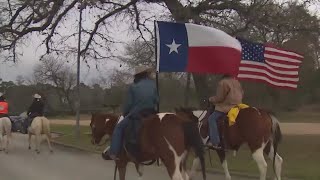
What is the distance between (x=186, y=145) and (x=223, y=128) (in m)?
2.32

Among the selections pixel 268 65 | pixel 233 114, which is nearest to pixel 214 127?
pixel 233 114

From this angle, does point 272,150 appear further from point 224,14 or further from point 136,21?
point 136,21

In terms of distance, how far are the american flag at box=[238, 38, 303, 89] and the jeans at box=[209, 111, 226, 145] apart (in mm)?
2637

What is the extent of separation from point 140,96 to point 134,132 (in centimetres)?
62

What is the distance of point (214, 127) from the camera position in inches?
434

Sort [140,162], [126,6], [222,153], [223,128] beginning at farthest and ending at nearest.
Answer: [126,6]
[222,153]
[223,128]
[140,162]

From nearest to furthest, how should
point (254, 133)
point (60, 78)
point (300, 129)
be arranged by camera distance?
point (254, 133)
point (300, 129)
point (60, 78)

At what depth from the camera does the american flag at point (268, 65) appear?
13594 millimetres

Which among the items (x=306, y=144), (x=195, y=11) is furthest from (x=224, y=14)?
(x=306, y=144)

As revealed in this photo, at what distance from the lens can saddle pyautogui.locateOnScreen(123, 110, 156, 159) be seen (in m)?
9.21

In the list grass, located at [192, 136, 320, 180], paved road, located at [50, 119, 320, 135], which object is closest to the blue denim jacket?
grass, located at [192, 136, 320, 180]

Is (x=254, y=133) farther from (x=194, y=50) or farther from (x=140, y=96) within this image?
(x=140, y=96)

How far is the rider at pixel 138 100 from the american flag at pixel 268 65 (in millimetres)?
4556

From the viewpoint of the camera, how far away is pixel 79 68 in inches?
1141
